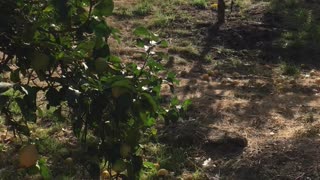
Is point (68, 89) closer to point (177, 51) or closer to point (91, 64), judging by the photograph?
point (91, 64)

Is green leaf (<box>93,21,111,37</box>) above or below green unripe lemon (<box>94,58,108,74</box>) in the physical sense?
above

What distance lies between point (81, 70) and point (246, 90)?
4.51m

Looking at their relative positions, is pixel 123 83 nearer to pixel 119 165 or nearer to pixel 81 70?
pixel 81 70

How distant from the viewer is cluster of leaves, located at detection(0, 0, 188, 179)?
1.54m

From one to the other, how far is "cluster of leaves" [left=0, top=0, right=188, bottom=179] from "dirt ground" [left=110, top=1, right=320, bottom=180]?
7.54ft

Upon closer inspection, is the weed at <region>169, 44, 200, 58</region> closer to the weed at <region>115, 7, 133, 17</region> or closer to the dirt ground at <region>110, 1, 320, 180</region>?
the dirt ground at <region>110, 1, 320, 180</region>

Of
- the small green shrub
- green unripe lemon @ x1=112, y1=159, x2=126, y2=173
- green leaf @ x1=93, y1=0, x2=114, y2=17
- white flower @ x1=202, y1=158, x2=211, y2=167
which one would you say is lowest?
the small green shrub

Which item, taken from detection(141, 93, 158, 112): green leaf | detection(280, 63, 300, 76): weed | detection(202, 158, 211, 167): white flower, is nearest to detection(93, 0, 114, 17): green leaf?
detection(141, 93, 158, 112): green leaf

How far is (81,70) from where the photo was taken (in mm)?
1643

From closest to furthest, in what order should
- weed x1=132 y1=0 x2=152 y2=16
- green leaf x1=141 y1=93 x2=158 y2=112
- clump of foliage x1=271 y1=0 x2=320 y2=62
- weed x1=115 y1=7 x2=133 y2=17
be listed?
green leaf x1=141 y1=93 x2=158 y2=112
clump of foliage x1=271 y1=0 x2=320 y2=62
weed x1=115 y1=7 x2=133 y2=17
weed x1=132 y1=0 x2=152 y2=16

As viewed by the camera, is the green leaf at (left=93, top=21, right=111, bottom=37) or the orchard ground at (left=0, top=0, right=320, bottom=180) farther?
the orchard ground at (left=0, top=0, right=320, bottom=180)

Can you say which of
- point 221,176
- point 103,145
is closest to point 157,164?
point 221,176

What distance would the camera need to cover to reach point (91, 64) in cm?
163

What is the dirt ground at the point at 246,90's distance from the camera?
4027 mm
